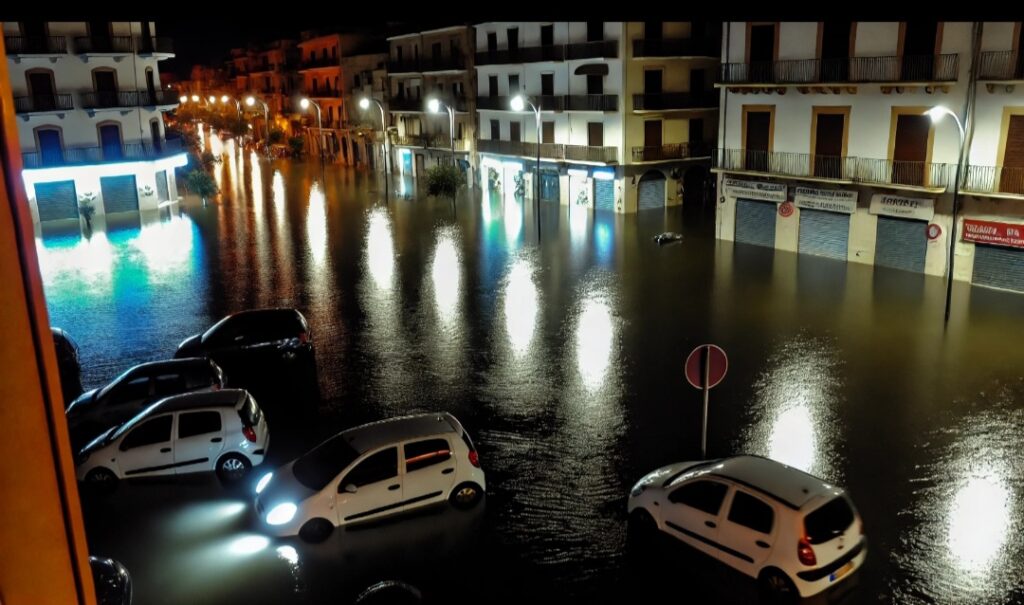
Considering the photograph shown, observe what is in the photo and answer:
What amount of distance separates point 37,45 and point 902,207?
40613mm

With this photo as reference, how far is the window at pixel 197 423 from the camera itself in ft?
40.4

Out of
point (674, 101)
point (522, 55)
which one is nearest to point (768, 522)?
point (674, 101)

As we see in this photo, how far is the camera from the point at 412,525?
10.8m

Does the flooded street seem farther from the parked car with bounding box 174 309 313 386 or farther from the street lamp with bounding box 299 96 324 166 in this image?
the street lamp with bounding box 299 96 324 166

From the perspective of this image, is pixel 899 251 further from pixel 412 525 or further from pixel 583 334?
pixel 412 525

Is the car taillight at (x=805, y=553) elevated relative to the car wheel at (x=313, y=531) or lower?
elevated

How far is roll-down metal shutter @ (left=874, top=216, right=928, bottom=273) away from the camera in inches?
1020

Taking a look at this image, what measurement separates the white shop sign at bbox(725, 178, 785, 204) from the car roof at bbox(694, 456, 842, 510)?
21.8m

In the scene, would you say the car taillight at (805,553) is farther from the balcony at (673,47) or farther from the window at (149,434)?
the balcony at (673,47)

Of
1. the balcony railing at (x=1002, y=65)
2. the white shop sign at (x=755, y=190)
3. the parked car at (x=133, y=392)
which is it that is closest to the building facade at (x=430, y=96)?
the white shop sign at (x=755, y=190)

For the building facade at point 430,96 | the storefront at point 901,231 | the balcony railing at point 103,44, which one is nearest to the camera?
the storefront at point 901,231

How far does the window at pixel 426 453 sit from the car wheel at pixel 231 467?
10.9 feet

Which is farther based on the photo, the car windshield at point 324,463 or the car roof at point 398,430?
the car roof at point 398,430

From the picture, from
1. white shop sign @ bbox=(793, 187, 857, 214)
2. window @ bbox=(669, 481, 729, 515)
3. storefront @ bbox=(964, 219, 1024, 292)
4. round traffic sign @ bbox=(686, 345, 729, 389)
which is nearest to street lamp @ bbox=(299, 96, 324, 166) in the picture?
white shop sign @ bbox=(793, 187, 857, 214)
